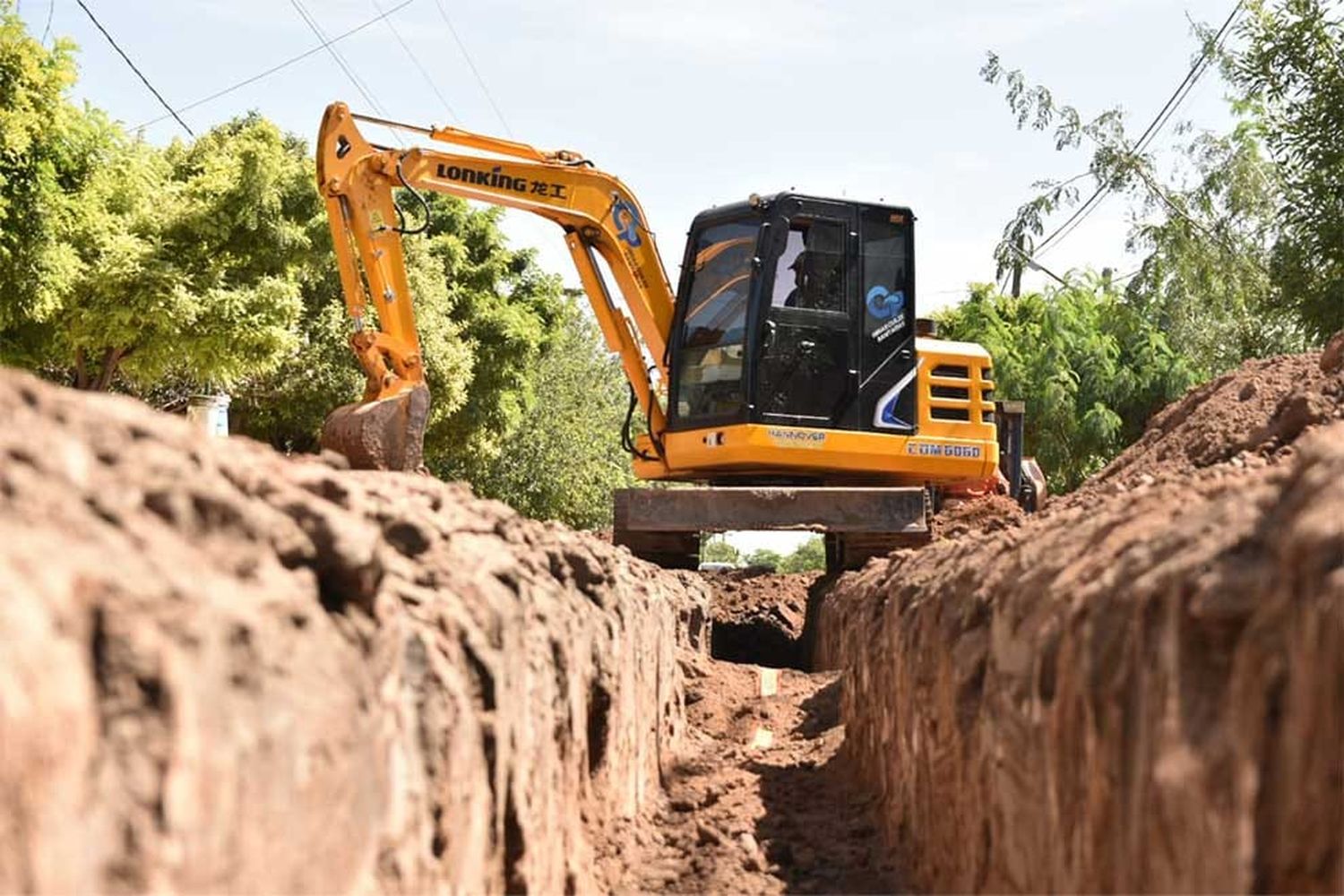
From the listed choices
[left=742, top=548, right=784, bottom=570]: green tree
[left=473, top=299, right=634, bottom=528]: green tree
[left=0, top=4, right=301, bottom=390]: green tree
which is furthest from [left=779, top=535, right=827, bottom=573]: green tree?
[left=0, top=4, right=301, bottom=390]: green tree

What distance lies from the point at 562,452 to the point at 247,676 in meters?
40.1

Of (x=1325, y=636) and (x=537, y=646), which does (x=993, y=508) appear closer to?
(x=537, y=646)

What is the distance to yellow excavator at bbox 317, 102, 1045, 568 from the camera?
1417 centimetres

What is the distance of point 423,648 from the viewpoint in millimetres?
4348

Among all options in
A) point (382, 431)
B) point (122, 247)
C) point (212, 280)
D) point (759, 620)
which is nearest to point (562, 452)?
point (212, 280)

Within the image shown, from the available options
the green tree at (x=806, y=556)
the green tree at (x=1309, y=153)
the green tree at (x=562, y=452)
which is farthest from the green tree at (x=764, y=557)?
the green tree at (x=1309, y=153)

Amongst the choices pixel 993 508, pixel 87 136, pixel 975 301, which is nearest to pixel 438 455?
pixel 975 301

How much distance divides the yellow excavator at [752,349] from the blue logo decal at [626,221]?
0.06 m

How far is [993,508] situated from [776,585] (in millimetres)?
3222

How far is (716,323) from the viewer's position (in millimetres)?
14523

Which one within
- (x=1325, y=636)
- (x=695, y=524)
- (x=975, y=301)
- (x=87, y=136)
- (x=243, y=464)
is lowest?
(x=1325, y=636)

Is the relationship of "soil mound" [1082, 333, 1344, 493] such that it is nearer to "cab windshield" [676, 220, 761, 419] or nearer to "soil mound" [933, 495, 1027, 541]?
"soil mound" [933, 495, 1027, 541]

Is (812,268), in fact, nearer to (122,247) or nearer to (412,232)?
(412,232)

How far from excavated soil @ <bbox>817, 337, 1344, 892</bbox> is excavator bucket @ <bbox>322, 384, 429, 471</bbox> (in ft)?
21.5
